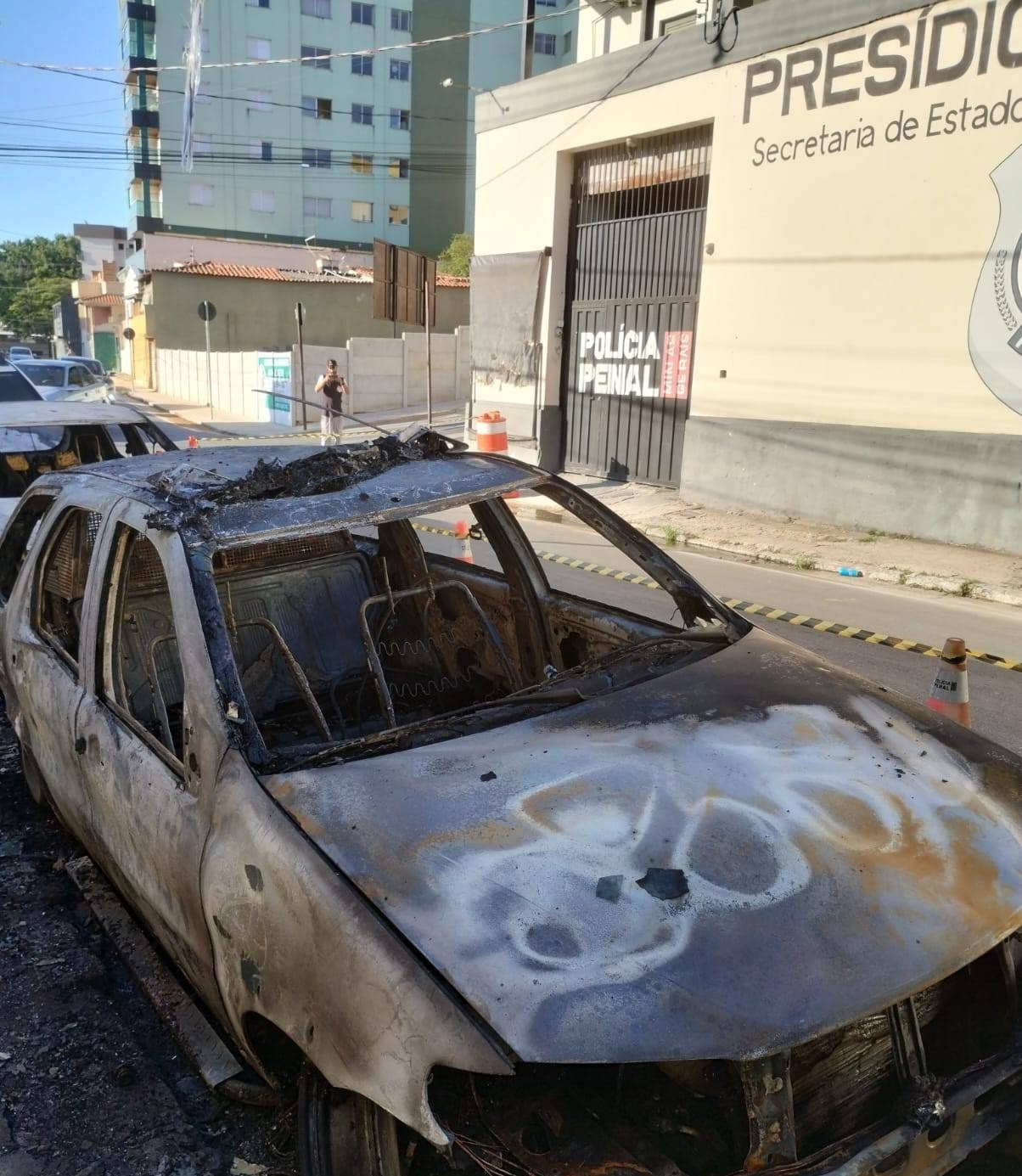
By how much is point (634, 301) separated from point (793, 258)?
313 centimetres

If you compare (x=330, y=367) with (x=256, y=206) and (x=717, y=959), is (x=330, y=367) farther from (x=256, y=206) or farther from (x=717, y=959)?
(x=256, y=206)

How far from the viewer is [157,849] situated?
8.41 ft

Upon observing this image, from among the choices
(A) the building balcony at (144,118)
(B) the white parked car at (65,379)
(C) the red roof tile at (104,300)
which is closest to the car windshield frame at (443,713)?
(B) the white parked car at (65,379)

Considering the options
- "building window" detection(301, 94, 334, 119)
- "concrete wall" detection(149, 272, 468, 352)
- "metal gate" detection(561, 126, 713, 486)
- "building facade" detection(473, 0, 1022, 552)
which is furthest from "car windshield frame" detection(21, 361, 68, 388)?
"building window" detection(301, 94, 334, 119)

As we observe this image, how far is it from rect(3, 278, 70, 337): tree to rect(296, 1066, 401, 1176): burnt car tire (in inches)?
3575

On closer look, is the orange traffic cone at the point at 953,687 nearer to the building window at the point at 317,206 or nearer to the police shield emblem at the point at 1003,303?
the police shield emblem at the point at 1003,303

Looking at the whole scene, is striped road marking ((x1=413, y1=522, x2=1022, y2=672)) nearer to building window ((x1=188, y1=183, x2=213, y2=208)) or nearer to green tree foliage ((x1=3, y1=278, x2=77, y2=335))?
building window ((x1=188, y1=183, x2=213, y2=208))

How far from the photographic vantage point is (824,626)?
23.6 ft

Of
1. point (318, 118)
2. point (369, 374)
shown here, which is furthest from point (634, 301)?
point (318, 118)

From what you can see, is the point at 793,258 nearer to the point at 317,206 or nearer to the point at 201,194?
the point at 201,194

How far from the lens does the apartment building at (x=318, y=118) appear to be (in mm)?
45906

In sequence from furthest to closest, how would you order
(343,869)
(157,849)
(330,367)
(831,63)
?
(330,367) → (831,63) → (157,849) → (343,869)

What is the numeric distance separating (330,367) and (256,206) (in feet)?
106

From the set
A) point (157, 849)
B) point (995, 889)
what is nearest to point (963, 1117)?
point (995, 889)
